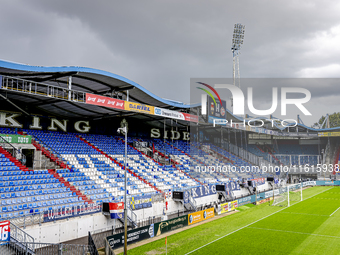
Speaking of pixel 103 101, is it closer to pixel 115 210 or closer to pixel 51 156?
pixel 51 156

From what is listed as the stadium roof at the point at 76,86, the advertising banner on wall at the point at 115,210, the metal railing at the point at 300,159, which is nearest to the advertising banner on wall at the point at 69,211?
the advertising banner on wall at the point at 115,210

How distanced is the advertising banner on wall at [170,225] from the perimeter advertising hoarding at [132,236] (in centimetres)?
73

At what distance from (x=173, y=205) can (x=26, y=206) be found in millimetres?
13070

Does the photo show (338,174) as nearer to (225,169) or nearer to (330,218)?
(225,169)

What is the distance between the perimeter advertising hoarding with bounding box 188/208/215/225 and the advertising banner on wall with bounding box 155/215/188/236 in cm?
81

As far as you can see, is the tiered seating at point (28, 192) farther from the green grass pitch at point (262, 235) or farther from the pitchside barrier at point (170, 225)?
the green grass pitch at point (262, 235)

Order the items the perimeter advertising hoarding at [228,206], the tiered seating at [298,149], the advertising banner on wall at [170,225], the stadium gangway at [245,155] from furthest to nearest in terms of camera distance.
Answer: the tiered seating at [298,149], the stadium gangway at [245,155], the perimeter advertising hoarding at [228,206], the advertising banner on wall at [170,225]

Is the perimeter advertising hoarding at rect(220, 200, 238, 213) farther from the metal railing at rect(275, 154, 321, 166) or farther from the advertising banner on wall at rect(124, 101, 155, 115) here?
the metal railing at rect(275, 154, 321, 166)

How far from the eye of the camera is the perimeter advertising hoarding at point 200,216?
2497 cm

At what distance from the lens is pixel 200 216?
26.2m

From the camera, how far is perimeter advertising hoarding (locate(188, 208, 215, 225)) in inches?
983

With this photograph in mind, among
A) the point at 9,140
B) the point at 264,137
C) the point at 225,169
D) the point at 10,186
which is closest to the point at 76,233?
the point at 10,186

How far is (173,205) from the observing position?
89.1 ft

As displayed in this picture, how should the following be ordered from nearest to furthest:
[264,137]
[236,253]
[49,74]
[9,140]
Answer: [236,253] < [49,74] < [9,140] < [264,137]
